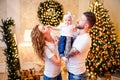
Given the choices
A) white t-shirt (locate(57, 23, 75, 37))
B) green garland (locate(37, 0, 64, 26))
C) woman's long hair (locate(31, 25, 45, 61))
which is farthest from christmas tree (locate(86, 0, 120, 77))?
woman's long hair (locate(31, 25, 45, 61))

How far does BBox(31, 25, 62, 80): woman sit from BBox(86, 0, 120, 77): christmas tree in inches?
152

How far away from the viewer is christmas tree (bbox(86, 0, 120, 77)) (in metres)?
6.35

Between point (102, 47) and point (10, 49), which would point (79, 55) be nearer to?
point (10, 49)

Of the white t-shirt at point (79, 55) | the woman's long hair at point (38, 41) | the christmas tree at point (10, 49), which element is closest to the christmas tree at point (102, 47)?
the christmas tree at point (10, 49)

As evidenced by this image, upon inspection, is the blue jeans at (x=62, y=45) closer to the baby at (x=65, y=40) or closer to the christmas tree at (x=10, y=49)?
the baby at (x=65, y=40)

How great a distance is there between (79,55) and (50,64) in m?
0.35

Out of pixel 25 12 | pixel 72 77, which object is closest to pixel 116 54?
pixel 25 12

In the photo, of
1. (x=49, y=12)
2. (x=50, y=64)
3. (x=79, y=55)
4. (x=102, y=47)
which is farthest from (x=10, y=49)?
(x=79, y=55)

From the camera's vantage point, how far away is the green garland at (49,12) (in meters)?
6.89

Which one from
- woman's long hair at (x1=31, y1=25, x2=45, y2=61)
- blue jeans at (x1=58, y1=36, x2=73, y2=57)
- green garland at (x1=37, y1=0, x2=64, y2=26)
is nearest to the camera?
woman's long hair at (x1=31, y1=25, x2=45, y2=61)

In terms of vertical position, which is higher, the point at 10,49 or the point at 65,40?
the point at 65,40

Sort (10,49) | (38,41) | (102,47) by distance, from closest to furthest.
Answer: (38,41)
(10,49)
(102,47)

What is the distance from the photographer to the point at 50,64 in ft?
8.70

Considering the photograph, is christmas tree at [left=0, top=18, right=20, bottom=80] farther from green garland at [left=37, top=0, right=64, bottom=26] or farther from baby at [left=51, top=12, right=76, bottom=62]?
baby at [left=51, top=12, right=76, bottom=62]
